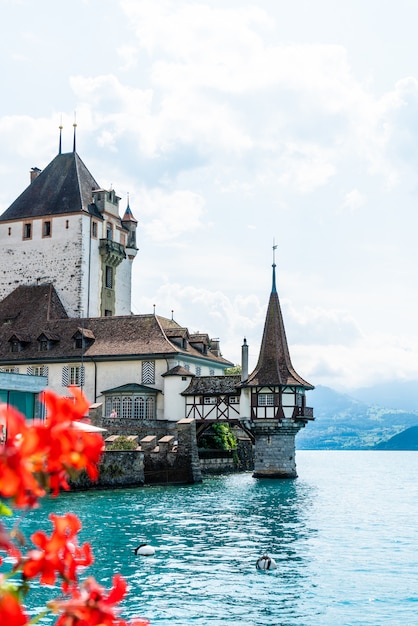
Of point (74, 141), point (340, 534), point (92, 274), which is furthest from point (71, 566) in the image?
point (74, 141)

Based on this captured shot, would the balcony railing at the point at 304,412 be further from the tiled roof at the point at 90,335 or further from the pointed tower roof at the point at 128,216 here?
the pointed tower roof at the point at 128,216

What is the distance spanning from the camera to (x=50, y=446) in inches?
114

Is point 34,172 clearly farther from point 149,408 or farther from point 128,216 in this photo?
point 149,408

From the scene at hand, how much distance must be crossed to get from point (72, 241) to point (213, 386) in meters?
20.1

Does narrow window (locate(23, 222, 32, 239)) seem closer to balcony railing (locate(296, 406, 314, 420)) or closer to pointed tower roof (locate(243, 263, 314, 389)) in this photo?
pointed tower roof (locate(243, 263, 314, 389))

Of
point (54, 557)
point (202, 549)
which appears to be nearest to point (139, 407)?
point (202, 549)

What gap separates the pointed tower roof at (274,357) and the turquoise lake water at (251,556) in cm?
1661

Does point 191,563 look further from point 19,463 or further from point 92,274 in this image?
point 92,274

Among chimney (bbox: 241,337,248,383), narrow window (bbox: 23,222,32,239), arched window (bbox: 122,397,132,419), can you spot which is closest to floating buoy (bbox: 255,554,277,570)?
chimney (bbox: 241,337,248,383)

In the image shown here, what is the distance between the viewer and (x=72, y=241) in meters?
72.6

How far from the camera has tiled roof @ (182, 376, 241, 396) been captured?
59469 mm

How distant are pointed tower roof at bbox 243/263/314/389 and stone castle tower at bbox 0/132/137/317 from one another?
16392mm

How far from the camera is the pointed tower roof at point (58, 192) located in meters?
74.0

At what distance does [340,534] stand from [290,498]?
13.9 meters
